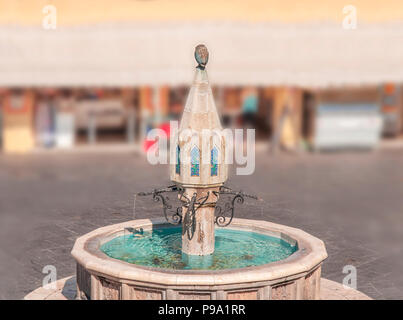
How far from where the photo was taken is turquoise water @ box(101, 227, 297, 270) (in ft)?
Answer: 38.5

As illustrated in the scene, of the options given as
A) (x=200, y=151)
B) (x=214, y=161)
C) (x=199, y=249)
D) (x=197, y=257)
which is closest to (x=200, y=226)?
(x=199, y=249)

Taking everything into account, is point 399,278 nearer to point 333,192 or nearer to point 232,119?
point 333,192

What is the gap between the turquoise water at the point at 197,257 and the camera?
11.7 m

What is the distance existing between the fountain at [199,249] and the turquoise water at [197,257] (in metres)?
0.02

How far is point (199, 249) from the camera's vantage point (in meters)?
11.9

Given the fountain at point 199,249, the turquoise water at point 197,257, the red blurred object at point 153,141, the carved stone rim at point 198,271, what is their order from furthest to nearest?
1. the red blurred object at point 153,141
2. the turquoise water at point 197,257
3. the fountain at point 199,249
4. the carved stone rim at point 198,271
